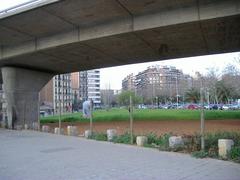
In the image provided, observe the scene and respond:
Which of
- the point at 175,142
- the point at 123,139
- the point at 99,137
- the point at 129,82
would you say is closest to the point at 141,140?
the point at 123,139

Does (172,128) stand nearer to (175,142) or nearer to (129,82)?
(175,142)

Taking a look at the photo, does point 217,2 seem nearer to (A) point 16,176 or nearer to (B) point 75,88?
(A) point 16,176

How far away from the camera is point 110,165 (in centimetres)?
1005

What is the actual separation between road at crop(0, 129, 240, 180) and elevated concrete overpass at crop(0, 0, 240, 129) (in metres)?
7.75

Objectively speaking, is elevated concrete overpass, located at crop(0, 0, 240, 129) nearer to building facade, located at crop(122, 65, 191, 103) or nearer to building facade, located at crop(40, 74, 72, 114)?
building facade, located at crop(122, 65, 191, 103)

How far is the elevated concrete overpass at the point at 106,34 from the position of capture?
18172 millimetres

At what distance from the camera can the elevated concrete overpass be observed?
59.6 feet

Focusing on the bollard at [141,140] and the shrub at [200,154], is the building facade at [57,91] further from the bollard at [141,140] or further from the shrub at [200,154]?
the shrub at [200,154]

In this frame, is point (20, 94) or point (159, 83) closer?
point (20, 94)

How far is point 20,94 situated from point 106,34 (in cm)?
1418

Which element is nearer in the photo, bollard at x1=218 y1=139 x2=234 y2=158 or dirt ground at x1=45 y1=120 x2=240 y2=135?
bollard at x1=218 y1=139 x2=234 y2=158

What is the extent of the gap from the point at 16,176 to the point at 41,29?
614 inches

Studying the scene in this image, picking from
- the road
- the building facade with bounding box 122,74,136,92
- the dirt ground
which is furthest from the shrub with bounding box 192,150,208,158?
the building facade with bounding box 122,74,136,92

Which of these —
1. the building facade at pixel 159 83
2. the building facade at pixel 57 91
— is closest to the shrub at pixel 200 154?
the building facade at pixel 159 83
